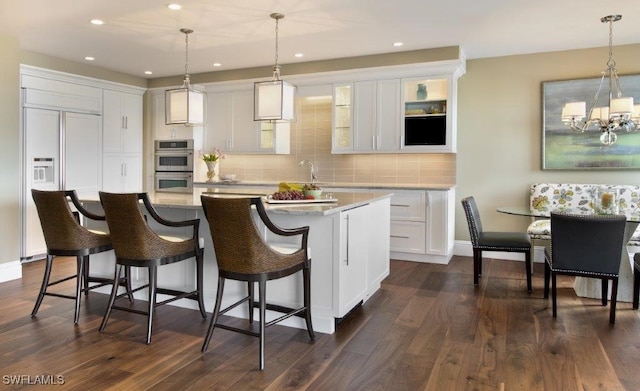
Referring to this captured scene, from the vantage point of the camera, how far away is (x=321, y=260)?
3.14 metres

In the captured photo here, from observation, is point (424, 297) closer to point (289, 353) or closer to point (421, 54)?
point (289, 353)

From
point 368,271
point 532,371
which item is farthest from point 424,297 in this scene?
point 532,371

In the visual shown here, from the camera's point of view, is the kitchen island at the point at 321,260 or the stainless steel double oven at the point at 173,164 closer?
the kitchen island at the point at 321,260

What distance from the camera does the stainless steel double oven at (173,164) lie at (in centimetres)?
687

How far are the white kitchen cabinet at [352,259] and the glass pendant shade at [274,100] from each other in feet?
3.23

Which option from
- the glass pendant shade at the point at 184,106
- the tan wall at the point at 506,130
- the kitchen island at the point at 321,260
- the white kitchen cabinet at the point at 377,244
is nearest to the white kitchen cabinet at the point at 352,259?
the kitchen island at the point at 321,260

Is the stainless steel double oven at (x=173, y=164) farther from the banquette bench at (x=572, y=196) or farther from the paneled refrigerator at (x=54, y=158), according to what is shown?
the banquette bench at (x=572, y=196)

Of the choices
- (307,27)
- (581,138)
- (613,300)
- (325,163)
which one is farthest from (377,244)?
(581,138)

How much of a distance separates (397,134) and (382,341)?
320 centimetres

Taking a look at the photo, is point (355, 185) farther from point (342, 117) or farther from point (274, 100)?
point (274, 100)

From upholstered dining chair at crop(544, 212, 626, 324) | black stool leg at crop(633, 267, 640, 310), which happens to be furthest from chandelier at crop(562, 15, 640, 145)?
black stool leg at crop(633, 267, 640, 310)

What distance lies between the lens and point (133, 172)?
22.7 ft

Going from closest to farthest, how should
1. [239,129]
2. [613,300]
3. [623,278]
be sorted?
[613,300], [623,278], [239,129]

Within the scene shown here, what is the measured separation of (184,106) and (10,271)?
2.47 meters
